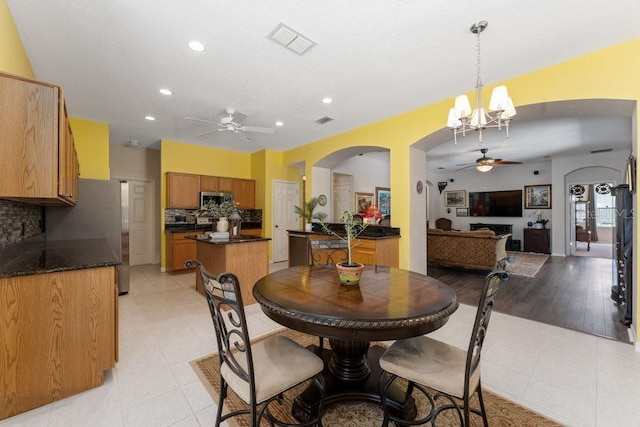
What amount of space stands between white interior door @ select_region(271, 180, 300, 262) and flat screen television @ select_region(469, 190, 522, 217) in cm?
686

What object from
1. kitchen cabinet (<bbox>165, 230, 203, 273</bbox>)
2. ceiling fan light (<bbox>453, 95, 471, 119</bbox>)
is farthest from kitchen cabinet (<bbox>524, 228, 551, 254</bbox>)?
kitchen cabinet (<bbox>165, 230, 203, 273</bbox>)

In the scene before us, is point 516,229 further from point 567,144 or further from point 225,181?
point 225,181

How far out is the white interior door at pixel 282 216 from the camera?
6.68 m

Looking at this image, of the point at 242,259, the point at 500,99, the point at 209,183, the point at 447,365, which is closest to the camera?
Answer: the point at 447,365

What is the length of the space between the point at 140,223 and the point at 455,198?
409 inches

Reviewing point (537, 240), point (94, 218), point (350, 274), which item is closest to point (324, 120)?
point (350, 274)

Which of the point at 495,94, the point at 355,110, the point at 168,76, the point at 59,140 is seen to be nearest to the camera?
the point at 59,140

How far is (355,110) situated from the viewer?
4090 millimetres

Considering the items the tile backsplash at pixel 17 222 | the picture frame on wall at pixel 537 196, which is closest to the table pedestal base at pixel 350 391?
the tile backsplash at pixel 17 222

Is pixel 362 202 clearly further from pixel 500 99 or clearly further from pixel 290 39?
pixel 290 39

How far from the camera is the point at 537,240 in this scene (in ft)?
26.4

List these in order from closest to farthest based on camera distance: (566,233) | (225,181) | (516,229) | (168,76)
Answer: (168,76)
(225,181)
(566,233)
(516,229)

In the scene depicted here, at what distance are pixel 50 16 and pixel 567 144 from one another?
9.01m

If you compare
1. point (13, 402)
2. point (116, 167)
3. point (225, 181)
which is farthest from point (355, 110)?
point (116, 167)
